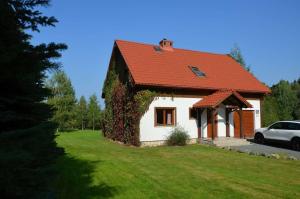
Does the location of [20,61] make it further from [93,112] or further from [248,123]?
[93,112]

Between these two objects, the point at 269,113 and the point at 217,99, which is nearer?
the point at 217,99

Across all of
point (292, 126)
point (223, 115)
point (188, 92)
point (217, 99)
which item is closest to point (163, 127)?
point (188, 92)

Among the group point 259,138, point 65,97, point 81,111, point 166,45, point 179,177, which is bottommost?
point 179,177

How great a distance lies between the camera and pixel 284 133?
64.5 ft

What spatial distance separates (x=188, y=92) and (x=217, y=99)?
6.76 feet

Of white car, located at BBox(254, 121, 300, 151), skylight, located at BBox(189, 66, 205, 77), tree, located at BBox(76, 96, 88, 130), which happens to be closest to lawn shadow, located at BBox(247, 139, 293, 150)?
white car, located at BBox(254, 121, 300, 151)

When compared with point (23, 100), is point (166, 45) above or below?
above

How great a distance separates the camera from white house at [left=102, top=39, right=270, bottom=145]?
21.1m

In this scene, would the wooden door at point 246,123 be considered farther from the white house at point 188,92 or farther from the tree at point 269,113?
the tree at point 269,113

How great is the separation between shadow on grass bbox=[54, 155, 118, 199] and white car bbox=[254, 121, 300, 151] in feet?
40.7

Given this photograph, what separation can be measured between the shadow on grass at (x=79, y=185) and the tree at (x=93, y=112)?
33.7m

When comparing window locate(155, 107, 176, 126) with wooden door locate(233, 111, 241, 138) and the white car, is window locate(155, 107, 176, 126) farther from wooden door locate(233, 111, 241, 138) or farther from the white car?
the white car

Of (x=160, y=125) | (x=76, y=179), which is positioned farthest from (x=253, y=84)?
(x=76, y=179)

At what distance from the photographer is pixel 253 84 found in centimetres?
2664
